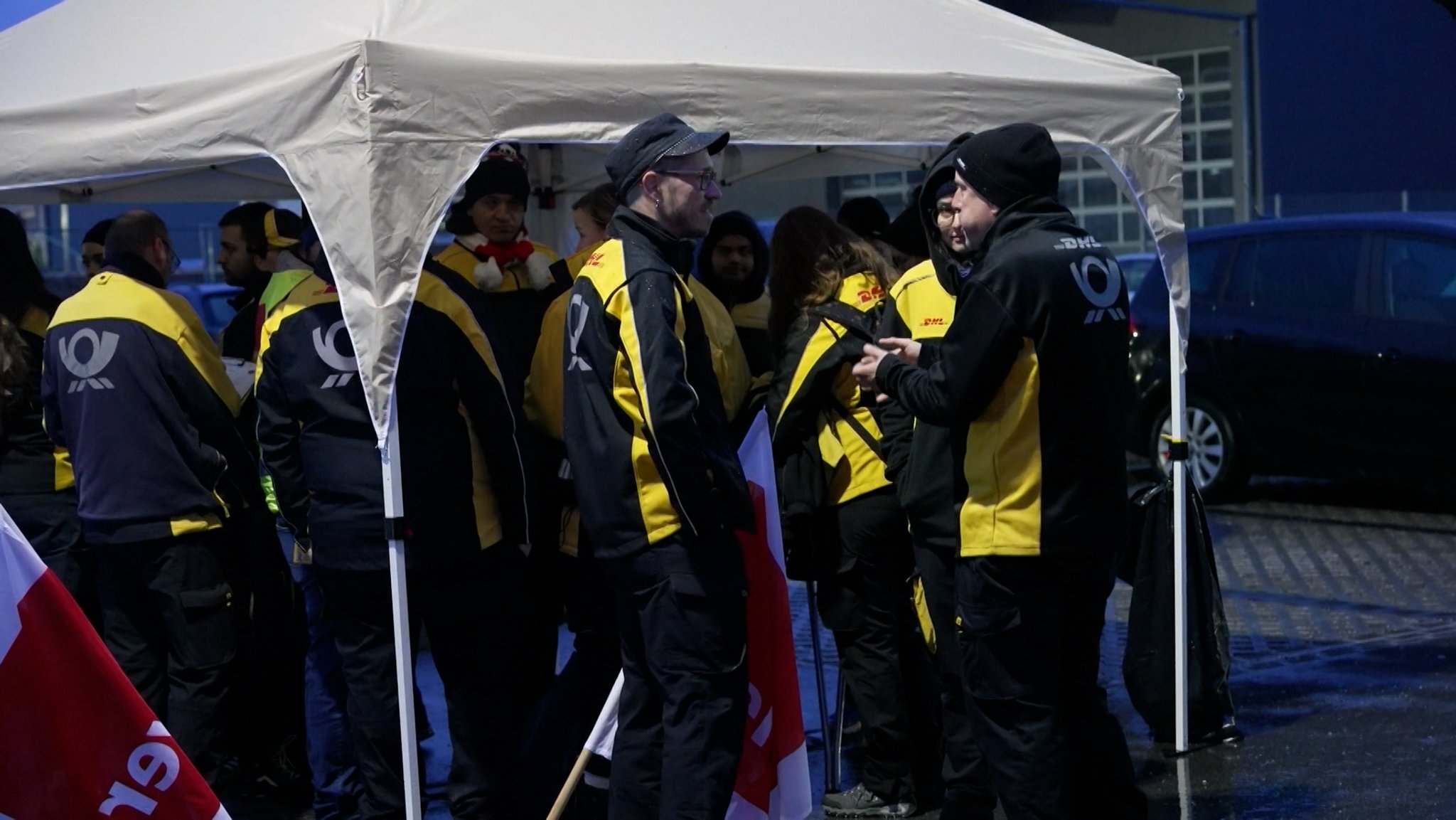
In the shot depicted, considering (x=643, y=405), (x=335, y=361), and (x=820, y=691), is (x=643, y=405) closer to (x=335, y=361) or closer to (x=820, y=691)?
(x=335, y=361)

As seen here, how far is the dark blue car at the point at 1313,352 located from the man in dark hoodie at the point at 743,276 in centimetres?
423

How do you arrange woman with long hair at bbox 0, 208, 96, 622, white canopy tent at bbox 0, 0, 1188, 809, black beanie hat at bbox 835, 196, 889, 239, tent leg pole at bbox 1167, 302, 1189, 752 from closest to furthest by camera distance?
white canopy tent at bbox 0, 0, 1188, 809
woman with long hair at bbox 0, 208, 96, 622
tent leg pole at bbox 1167, 302, 1189, 752
black beanie hat at bbox 835, 196, 889, 239

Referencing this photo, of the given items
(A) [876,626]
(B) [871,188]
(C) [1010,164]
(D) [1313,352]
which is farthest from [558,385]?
(B) [871,188]

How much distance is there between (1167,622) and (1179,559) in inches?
8.9

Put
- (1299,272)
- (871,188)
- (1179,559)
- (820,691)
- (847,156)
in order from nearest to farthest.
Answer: (820,691) < (1179,559) < (847,156) < (1299,272) < (871,188)

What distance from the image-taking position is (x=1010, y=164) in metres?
4.46

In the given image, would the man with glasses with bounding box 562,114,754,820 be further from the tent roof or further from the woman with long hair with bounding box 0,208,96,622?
the woman with long hair with bounding box 0,208,96,622

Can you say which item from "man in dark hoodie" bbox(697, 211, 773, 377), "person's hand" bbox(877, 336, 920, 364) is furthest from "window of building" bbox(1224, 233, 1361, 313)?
"person's hand" bbox(877, 336, 920, 364)

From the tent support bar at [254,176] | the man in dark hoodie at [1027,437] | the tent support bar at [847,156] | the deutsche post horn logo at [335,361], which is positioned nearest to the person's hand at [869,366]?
the man in dark hoodie at [1027,437]

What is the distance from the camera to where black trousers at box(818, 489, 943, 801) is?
18.3 feet

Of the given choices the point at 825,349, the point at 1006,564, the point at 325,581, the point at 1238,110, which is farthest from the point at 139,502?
the point at 1238,110

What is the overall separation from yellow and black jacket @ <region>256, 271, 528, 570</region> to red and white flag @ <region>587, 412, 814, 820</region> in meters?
0.64

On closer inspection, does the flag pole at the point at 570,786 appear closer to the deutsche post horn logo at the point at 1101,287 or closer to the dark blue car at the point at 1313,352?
the deutsche post horn logo at the point at 1101,287

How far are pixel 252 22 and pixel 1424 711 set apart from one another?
15.9ft
